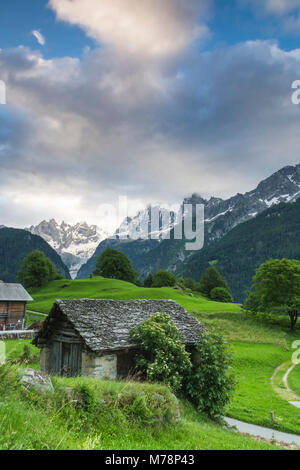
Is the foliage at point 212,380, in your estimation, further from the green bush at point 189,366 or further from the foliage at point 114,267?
the foliage at point 114,267

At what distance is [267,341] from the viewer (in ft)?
135

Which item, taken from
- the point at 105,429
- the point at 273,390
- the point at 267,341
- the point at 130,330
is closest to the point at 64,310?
the point at 130,330

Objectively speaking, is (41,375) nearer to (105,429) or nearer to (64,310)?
(105,429)

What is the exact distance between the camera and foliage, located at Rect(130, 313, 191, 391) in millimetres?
16000

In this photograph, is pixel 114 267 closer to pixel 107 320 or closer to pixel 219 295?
pixel 219 295

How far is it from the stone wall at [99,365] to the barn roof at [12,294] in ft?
113

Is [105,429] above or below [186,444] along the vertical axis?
above

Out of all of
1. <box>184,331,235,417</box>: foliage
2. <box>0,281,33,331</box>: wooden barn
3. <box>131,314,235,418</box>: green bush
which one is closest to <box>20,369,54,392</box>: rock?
<box>131,314,235,418</box>: green bush

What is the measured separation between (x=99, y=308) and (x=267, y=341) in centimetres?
2931

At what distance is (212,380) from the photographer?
1677 centimetres

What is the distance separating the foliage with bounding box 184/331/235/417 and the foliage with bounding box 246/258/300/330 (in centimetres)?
3362

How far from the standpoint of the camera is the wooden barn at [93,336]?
54.3ft

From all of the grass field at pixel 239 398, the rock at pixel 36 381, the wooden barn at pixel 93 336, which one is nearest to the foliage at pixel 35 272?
the grass field at pixel 239 398

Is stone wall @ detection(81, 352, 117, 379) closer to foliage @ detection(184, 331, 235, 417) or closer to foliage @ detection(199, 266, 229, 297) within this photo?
foliage @ detection(184, 331, 235, 417)
